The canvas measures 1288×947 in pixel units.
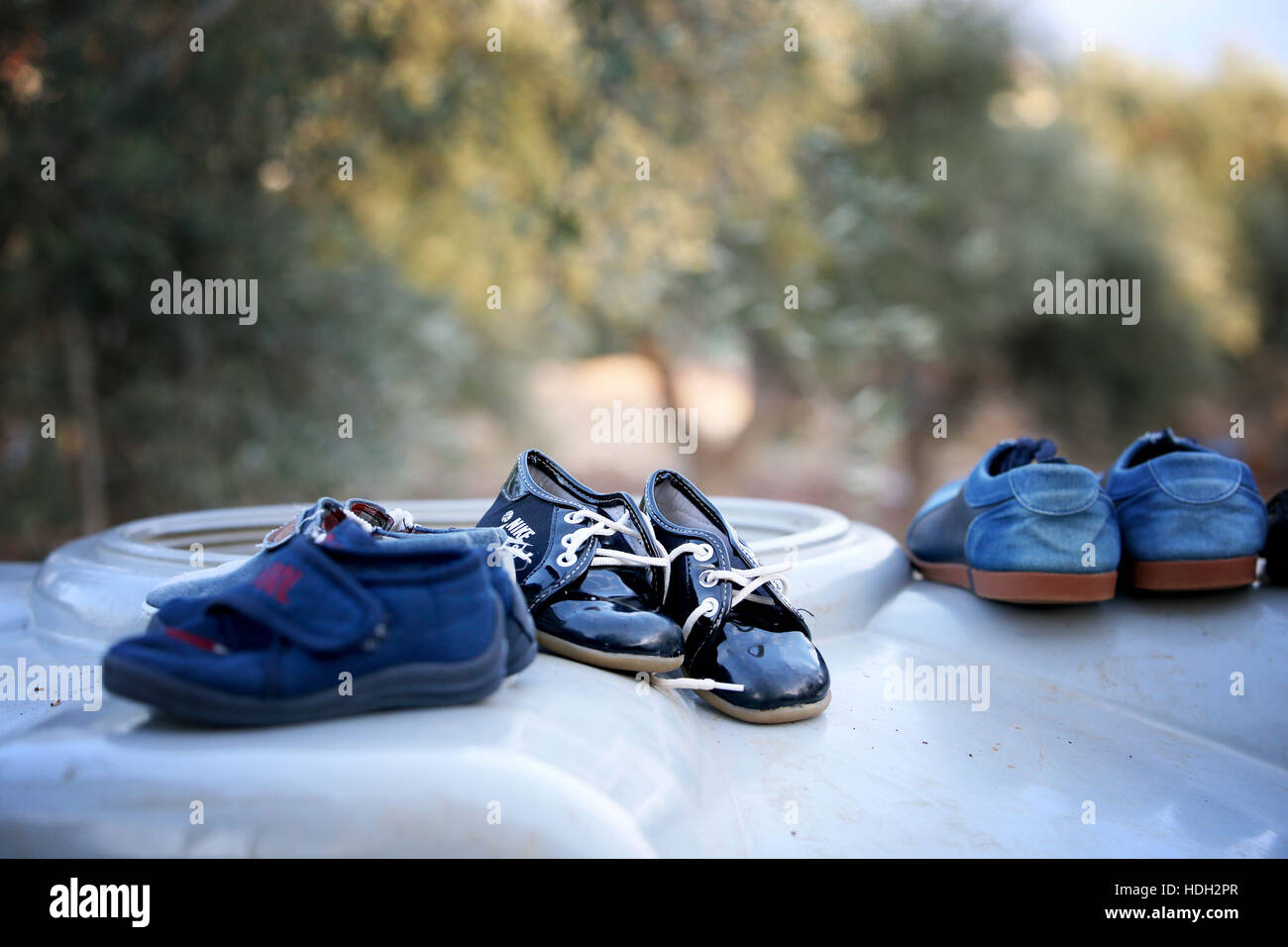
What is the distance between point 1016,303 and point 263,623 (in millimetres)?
6374

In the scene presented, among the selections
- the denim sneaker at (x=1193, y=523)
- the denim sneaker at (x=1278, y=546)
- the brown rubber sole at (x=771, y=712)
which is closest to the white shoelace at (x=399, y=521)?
the brown rubber sole at (x=771, y=712)

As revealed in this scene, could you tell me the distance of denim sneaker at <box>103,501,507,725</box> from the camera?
78 cm

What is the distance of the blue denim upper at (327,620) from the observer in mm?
792

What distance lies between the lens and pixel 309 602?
84cm

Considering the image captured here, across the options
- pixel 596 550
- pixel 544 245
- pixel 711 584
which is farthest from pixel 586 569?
pixel 544 245

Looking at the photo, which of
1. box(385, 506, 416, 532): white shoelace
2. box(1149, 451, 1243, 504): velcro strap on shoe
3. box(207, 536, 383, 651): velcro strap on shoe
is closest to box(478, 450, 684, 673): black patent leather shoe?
box(385, 506, 416, 532): white shoelace

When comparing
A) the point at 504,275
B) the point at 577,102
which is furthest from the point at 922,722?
the point at 504,275

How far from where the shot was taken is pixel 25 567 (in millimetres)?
1846

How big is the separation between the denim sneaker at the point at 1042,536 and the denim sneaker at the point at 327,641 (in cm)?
81

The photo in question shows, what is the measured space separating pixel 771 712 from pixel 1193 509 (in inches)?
28.1

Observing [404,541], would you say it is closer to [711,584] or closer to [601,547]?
[601,547]

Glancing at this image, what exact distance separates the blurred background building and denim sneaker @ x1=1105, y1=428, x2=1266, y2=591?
8.30ft

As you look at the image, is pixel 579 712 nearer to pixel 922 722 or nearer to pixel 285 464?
pixel 922 722

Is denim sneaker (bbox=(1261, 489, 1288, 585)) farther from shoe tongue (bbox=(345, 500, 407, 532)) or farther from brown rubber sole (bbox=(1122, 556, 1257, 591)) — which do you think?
shoe tongue (bbox=(345, 500, 407, 532))
